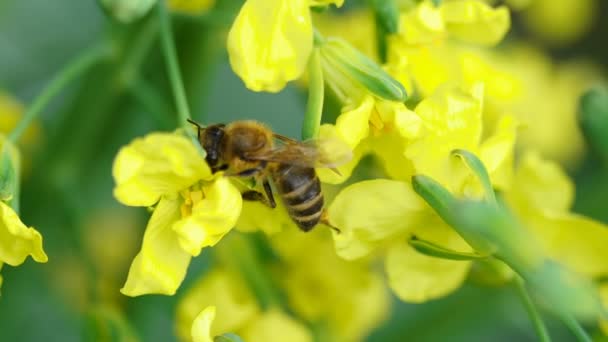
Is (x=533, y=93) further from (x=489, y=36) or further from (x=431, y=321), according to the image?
(x=489, y=36)

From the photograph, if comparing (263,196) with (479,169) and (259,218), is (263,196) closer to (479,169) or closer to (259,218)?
(259,218)

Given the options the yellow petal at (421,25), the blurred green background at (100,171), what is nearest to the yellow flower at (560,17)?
the blurred green background at (100,171)

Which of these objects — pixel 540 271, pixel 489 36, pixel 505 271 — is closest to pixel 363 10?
pixel 489 36

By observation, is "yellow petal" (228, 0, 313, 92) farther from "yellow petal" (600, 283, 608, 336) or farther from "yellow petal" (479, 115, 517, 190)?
"yellow petal" (600, 283, 608, 336)

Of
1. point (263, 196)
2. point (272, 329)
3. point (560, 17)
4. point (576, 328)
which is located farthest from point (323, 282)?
point (560, 17)

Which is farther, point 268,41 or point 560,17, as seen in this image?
point 560,17

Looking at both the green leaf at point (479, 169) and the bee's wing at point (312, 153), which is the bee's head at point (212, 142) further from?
the green leaf at point (479, 169)
